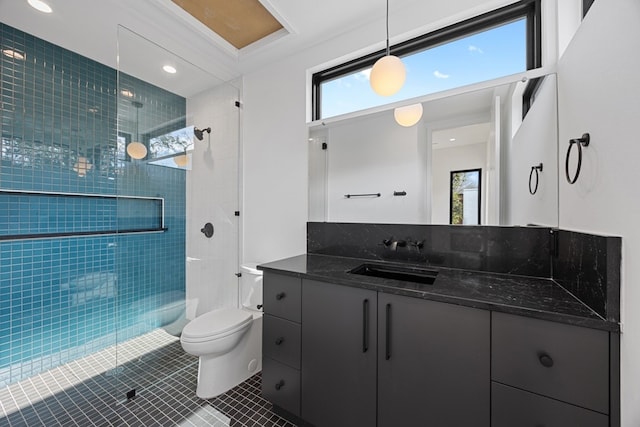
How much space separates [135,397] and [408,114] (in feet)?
8.61

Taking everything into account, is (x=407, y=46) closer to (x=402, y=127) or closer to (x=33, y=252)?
(x=402, y=127)

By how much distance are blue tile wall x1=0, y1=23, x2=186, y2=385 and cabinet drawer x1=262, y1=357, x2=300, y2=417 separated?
1.20 m

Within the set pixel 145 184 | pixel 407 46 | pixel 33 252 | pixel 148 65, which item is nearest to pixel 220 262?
pixel 145 184

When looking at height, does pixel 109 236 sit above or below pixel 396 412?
above

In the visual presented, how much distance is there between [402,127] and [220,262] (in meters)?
1.97

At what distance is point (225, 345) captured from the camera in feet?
5.58

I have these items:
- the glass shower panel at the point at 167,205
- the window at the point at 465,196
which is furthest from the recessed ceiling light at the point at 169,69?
the window at the point at 465,196

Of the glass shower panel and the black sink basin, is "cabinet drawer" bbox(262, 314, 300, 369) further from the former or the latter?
the glass shower panel

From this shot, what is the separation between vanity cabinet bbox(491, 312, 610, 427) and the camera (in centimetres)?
77

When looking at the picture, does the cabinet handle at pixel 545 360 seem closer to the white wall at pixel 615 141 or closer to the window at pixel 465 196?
the white wall at pixel 615 141

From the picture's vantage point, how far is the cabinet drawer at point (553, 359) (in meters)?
0.77

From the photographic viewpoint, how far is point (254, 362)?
1.94 m

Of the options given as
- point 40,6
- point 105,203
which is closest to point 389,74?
point 40,6

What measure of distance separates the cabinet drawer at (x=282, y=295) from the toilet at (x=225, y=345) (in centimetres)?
45
